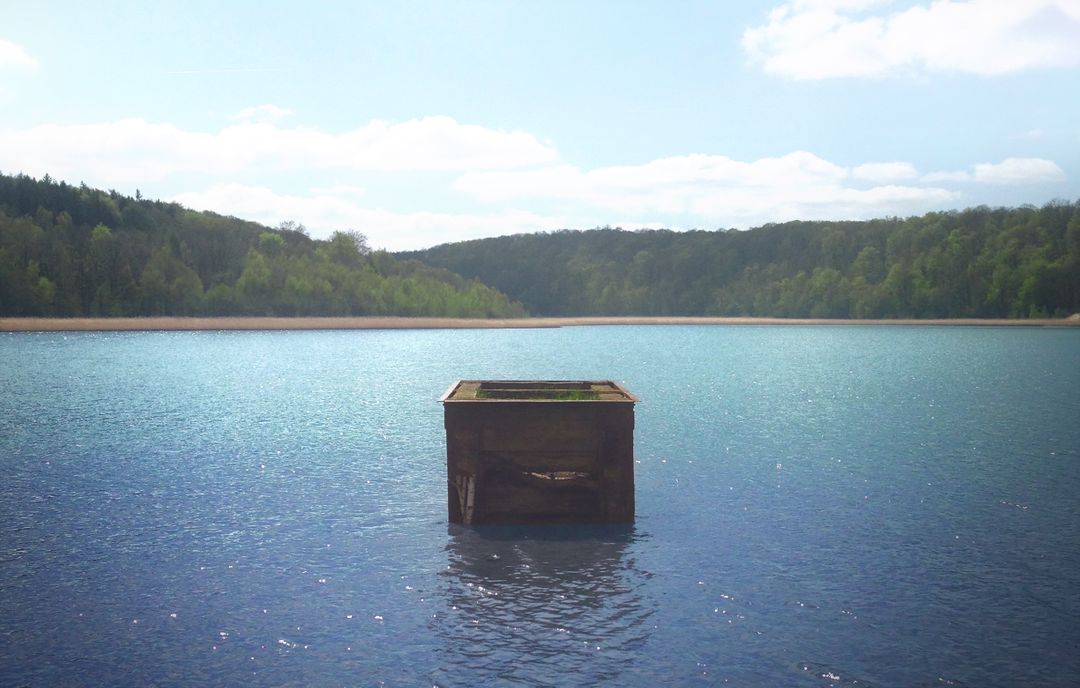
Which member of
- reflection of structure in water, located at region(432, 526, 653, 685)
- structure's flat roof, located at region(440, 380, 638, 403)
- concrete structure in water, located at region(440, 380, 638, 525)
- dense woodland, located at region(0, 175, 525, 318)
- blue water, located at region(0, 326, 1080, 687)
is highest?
dense woodland, located at region(0, 175, 525, 318)

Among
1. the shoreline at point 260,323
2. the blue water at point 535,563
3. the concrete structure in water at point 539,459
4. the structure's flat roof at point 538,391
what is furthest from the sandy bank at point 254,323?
the concrete structure in water at point 539,459

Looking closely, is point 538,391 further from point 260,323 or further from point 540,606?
point 260,323

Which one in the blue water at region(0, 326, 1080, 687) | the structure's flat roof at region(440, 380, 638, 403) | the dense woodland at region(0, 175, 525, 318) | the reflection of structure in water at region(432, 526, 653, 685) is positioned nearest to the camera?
the reflection of structure in water at region(432, 526, 653, 685)

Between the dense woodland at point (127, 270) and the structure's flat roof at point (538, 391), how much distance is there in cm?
14995

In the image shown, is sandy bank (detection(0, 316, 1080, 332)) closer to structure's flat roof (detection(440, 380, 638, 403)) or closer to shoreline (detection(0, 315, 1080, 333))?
shoreline (detection(0, 315, 1080, 333))

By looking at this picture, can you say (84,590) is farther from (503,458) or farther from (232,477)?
(232,477)

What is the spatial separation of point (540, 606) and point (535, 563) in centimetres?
206

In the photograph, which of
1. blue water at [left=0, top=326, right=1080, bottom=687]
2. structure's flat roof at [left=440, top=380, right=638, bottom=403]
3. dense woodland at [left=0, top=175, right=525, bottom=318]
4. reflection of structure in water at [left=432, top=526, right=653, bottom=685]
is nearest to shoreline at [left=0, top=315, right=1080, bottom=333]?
dense woodland at [left=0, top=175, right=525, bottom=318]

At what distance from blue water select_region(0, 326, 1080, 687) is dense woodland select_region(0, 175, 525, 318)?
5342 inches

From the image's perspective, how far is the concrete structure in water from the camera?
15734 millimetres

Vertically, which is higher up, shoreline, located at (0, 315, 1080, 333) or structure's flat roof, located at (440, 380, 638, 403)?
structure's flat roof, located at (440, 380, 638, 403)

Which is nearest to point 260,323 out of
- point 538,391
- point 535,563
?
point 538,391

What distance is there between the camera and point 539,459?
15.9 m

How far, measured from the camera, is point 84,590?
520 inches
